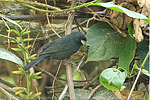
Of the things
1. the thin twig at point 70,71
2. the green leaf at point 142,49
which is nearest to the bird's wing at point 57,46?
the thin twig at point 70,71

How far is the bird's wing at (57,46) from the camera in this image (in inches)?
104

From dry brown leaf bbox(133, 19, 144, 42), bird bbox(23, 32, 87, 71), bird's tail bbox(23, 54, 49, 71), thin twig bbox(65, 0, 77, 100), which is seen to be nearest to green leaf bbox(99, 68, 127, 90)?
thin twig bbox(65, 0, 77, 100)

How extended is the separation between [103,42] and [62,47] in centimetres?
60

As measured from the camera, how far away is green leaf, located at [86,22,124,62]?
2.25m

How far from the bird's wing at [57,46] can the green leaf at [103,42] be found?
358 millimetres

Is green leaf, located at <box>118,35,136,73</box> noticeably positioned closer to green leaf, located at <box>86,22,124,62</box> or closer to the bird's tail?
green leaf, located at <box>86,22,124,62</box>

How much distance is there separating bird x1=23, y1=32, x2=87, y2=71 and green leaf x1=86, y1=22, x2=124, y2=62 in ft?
1.02

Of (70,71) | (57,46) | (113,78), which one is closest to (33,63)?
A: (57,46)

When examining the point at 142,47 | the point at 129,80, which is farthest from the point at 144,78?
the point at 142,47

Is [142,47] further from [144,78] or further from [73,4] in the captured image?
[73,4]

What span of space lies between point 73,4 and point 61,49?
557mm

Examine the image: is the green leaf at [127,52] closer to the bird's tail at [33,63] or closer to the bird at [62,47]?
the bird at [62,47]

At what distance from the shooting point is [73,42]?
2812 mm

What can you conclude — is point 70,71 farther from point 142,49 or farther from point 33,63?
point 142,49
